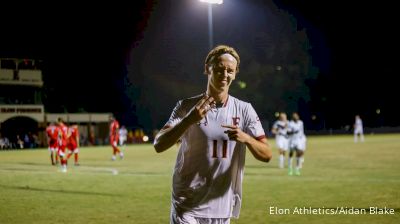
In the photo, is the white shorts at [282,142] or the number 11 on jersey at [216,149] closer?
the number 11 on jersey at [216,149]

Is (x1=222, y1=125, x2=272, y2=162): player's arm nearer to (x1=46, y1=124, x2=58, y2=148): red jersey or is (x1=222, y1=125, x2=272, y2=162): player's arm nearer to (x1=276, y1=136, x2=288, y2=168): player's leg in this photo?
(x1=276, y1=136, x2=288, y2=168): player's leg

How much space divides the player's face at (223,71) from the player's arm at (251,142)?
1.20 feet

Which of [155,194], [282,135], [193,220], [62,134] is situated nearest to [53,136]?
[62,134]

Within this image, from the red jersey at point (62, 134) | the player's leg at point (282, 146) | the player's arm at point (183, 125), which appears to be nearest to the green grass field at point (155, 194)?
the player's leg at point (282, 146)

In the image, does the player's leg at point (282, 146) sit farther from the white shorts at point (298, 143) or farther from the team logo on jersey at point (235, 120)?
the team logo on jersey at point (235, 120)

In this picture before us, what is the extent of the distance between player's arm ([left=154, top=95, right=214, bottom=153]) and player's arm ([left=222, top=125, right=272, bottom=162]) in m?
0.26

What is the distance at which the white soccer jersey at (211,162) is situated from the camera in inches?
165

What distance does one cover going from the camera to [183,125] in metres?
3.83

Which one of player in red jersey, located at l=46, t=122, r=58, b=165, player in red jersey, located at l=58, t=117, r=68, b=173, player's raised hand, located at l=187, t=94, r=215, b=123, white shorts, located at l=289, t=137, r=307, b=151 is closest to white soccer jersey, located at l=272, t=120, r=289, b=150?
white shorts, located at l=289, t=137, r=307, b=151

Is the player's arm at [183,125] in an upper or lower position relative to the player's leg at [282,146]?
upper

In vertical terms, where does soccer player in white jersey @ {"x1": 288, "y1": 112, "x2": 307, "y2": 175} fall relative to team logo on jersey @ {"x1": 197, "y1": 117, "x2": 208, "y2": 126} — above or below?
below

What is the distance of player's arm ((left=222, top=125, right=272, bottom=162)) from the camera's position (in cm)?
388

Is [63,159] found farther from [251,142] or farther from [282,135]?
[251,142]

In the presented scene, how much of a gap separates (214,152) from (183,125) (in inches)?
18.5
